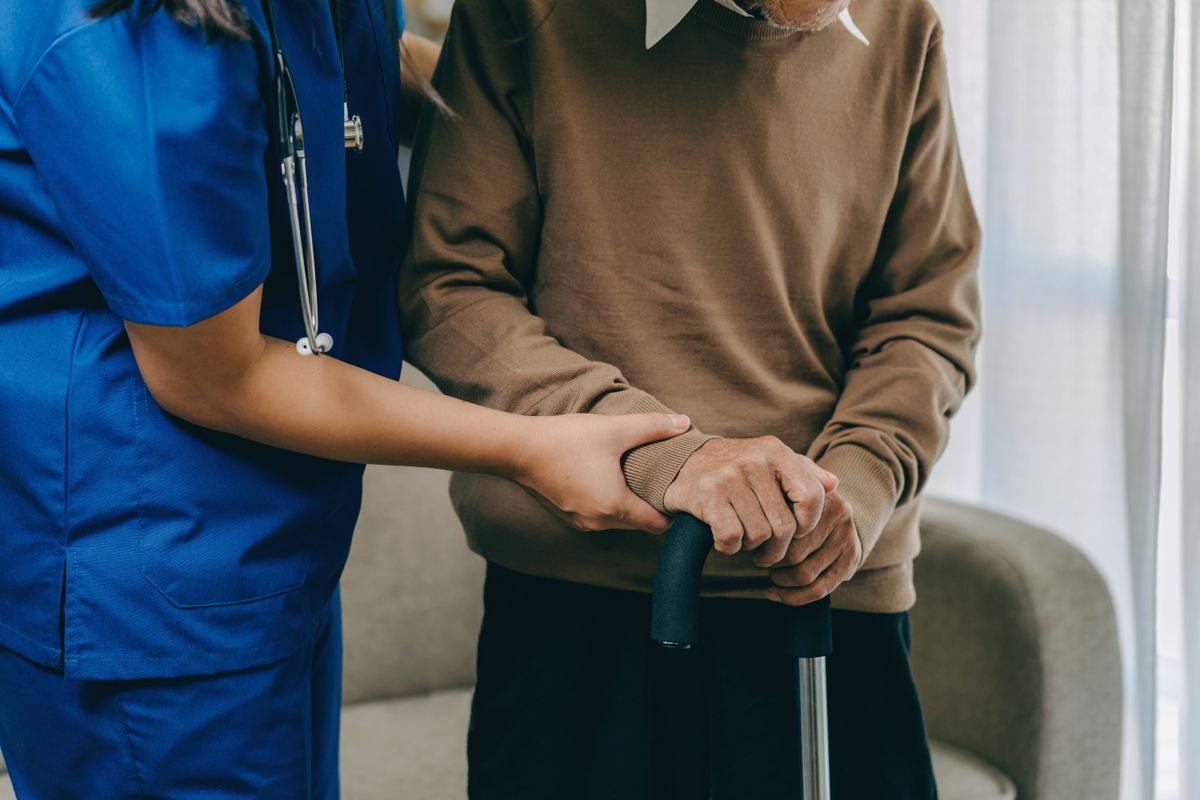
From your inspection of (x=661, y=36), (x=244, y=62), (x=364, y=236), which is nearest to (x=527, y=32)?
(x=661, y=36)

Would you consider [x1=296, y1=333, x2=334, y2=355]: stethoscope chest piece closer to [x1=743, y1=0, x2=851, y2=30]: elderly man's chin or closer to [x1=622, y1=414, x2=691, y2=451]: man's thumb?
[x1=622, y1=414, x2=691, y2=451]: man's thumb

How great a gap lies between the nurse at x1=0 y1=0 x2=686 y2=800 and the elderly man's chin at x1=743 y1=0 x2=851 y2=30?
31 cm

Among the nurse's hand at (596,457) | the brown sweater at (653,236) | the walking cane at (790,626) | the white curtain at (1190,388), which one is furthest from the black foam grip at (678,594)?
the white curtain at (1190,388)

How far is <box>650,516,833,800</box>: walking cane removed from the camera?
0.66 m

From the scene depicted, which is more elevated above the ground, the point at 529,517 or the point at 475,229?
the point at 475,229

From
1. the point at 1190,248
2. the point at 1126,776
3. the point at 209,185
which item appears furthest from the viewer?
the point at 1126,776

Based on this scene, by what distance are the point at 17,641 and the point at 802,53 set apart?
739 millimetres

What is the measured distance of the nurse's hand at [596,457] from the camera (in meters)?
0.79

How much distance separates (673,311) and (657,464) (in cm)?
18

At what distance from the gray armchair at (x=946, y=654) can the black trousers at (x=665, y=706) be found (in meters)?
0.44

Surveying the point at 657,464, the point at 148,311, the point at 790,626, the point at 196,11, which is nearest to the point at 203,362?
the point at 148,311

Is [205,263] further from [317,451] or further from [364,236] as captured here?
[364,236]

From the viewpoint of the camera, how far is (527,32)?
0.89 meters

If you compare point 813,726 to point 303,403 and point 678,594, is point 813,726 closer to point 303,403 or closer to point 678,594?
point 678,594
